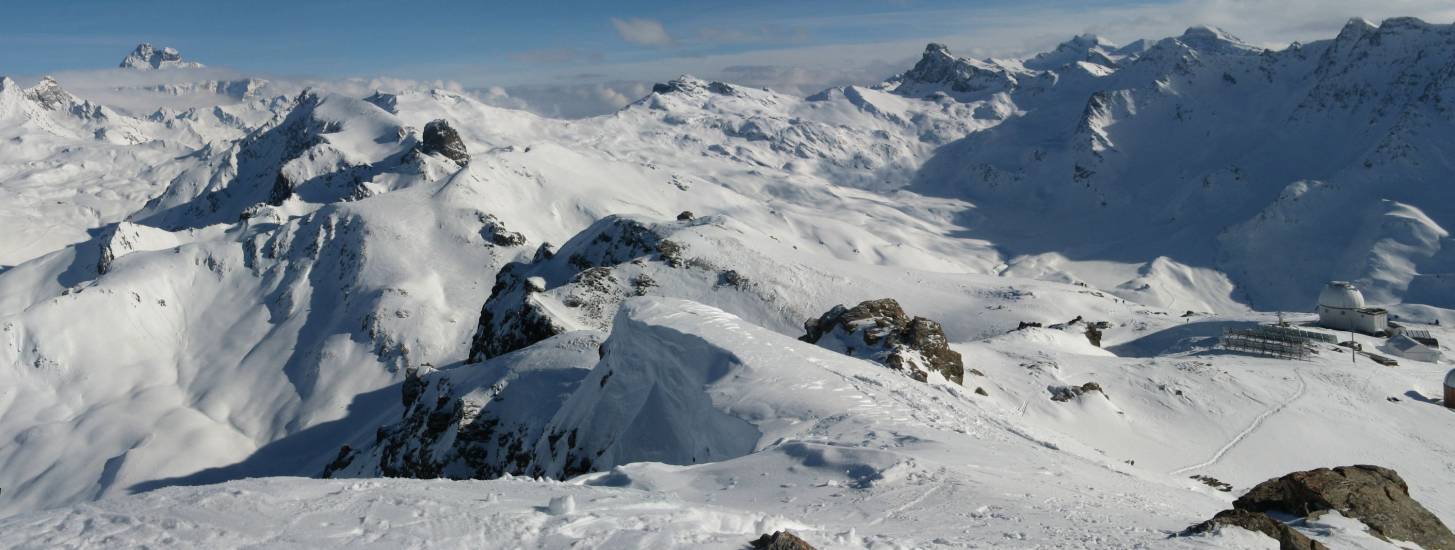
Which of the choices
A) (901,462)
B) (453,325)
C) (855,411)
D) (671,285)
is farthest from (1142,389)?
(453,325)

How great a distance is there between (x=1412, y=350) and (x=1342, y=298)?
11497 millimetres

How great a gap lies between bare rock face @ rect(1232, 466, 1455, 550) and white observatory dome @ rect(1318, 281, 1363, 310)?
65083mm

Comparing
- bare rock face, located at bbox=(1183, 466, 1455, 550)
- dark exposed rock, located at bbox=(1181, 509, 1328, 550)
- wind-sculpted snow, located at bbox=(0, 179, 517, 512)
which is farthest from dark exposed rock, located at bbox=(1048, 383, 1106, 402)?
wind-sculpted snow, located at bbox=(0, 179, 517, 512)

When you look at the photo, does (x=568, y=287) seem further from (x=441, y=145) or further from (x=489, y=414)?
(x=441, y=145)

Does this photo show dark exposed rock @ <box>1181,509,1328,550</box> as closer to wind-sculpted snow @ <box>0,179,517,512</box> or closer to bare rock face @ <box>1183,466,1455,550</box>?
bare rock face @ <box>1183,466,1455,550</box>

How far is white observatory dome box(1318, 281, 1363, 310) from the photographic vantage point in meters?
72.0

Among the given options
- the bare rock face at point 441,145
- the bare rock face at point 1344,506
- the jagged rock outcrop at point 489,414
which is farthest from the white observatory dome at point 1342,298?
the bare rock face at point 441,145

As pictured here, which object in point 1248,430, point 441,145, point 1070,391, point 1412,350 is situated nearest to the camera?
point 1248,430

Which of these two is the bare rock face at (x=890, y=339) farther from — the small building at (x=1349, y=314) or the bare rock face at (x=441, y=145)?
the bare rock face at (x=441, y=145)

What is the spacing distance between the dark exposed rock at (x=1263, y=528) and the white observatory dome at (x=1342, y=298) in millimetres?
69095

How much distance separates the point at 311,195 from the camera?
18688cm

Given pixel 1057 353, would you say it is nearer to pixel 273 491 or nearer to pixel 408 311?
pixel 273 491

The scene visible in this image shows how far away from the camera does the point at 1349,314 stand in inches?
2822

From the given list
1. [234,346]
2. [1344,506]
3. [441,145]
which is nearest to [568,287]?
[1344,506]
